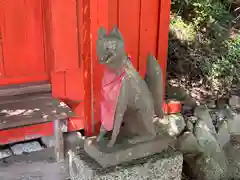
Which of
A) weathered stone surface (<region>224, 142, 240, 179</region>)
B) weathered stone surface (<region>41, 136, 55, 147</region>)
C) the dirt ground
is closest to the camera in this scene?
the dirt ground

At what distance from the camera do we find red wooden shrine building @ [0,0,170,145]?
393 cm

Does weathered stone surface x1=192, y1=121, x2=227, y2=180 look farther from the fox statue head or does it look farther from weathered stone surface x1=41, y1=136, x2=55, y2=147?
the fox statue head

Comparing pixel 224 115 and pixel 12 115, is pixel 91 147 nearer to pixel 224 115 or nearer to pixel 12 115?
pixel 12 115

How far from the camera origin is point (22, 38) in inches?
160

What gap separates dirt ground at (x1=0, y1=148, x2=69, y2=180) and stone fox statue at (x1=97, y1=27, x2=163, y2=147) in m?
0.84

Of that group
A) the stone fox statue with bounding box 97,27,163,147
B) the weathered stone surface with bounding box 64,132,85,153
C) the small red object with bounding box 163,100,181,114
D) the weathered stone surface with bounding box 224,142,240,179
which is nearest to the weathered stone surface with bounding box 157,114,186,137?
the small red object with bounding box 163,100,181,114

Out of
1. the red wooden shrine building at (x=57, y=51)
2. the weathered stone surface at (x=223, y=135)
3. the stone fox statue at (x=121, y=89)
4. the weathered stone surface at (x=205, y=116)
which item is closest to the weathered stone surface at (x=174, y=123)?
the weathered stone surface at (x=205, y=116)

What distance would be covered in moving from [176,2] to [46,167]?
4505 mm

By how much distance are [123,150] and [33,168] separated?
1.18 metres

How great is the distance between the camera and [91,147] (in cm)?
326

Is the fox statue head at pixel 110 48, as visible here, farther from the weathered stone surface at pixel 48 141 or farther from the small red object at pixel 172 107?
the small red object at pixel 172 107

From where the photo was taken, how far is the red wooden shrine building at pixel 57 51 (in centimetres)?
393

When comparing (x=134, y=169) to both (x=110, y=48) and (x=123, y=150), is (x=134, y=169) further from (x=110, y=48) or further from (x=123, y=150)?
(x=110, y=48)

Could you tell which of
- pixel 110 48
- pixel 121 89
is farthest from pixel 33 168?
pixel 110 48
